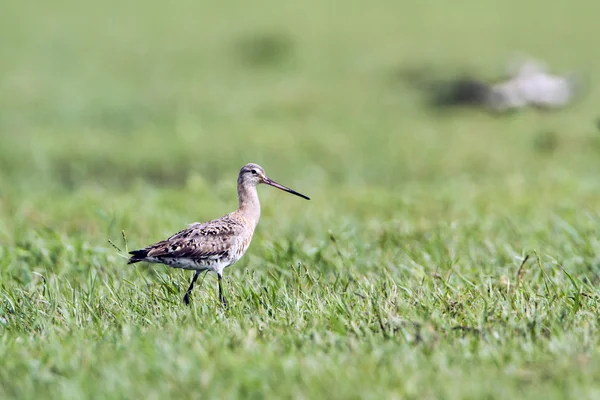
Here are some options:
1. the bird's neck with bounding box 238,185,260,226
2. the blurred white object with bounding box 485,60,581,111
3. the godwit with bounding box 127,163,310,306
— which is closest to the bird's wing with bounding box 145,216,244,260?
the godwit with bounding box 127,163,310,306

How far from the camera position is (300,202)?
405 inches

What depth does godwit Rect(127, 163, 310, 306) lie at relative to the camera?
5.20m

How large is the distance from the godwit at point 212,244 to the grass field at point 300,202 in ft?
0.72

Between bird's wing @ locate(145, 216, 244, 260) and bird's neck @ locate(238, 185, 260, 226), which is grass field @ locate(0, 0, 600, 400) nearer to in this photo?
bird's wing @ locate(145, 216, 244, 260)

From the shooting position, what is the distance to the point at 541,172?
1202cm

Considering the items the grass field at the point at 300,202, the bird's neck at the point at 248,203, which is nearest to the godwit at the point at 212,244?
the bird's neck at the point at 248,203

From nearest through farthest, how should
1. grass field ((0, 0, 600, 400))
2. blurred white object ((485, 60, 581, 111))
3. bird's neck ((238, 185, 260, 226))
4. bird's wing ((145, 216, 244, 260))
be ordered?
grass field ((0, 0, 600, 400)) → bird's wing ((145, 216, 244, 260)) → bird's neck ((238, 185, 260, 226)) → blurred white object ((485, 60, 581, 111))

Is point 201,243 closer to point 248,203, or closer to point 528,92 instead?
point 248,203

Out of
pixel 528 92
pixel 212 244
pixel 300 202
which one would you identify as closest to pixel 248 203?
pixel 212 244

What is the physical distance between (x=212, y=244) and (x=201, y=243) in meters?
0.08

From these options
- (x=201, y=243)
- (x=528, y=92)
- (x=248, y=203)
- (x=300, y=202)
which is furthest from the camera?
(x=528, y=92)

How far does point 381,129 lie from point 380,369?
402 inches

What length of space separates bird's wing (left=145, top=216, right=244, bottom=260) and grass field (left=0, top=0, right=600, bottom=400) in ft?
0.95

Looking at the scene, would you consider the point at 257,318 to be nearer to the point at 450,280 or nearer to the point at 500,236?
the point at 450,280
